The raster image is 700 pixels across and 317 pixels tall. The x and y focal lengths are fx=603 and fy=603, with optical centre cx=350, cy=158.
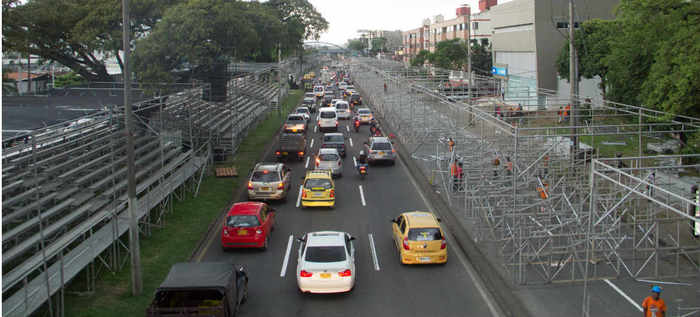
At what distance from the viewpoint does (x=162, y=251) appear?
18.5 meters

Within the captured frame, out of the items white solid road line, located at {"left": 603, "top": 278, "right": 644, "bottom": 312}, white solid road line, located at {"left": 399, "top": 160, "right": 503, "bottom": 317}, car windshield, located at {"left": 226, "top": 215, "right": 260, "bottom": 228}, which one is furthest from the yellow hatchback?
car windshield, located at {"left": 226, "top": 215, "right": 260, "bottom": 228}

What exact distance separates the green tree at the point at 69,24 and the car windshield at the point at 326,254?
81.3 feet

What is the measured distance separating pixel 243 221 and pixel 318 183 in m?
6.07

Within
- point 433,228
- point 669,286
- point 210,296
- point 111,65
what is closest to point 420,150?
point 433,228

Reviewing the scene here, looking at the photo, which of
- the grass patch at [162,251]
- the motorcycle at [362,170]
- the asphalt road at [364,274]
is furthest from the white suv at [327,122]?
the asphalt road at [364,274]

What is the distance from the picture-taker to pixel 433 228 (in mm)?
17375

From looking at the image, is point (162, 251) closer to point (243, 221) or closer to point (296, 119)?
point (243, 221)

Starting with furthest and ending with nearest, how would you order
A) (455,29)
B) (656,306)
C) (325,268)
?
(455,29)
(325,268)
(656,306)

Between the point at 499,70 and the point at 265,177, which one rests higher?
the point at 499,70

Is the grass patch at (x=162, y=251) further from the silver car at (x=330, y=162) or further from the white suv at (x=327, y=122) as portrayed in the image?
the white suv at (x=327, y=122)

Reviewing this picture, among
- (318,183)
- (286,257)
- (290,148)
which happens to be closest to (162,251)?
(286,257)

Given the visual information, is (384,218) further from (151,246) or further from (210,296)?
(210,296)

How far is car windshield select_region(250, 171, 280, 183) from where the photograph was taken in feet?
82.2

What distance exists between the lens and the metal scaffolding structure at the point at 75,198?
13.5 m
